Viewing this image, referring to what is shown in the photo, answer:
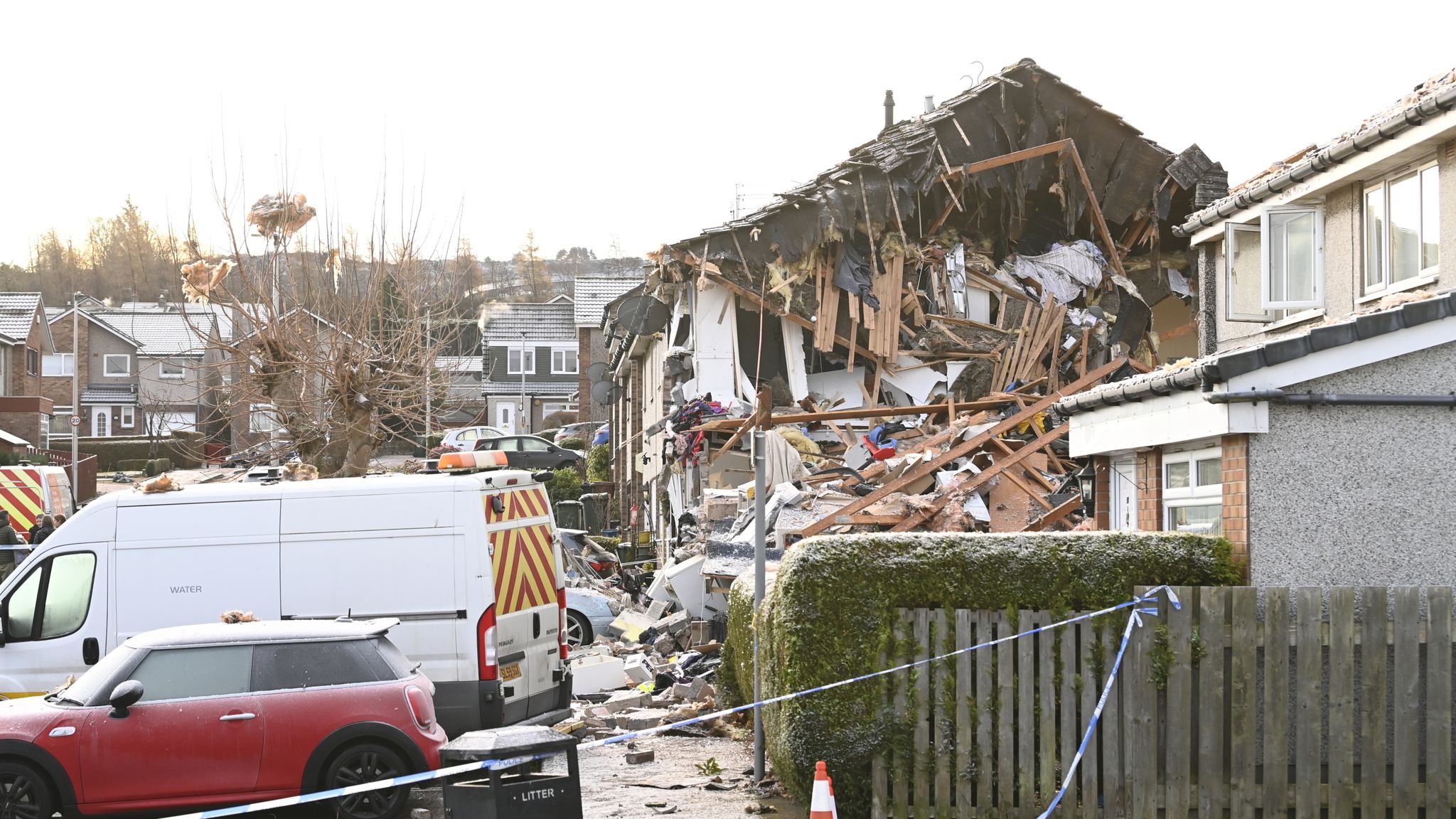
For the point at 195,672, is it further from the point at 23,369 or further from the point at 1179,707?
the point at 23,369

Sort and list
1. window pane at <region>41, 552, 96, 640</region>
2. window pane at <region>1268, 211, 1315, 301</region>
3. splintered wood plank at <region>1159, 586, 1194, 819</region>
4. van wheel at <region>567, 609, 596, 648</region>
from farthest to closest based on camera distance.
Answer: van wheel at <region>567, 609, 596, 648</region> < window pane at <region>1268, 211, 1315, 301</region> < window pane at <region>41, 552, 96, 640</region> < splintered wood plank at <region>1159, 586, 1194, 819</region>

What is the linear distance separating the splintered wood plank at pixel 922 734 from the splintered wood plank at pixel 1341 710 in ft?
7.87

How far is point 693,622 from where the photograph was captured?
60.9 ft

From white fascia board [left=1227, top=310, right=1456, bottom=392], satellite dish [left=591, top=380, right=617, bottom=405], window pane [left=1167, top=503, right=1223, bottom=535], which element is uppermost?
satellite dish [left=591, top=380, right=617, bottom=405]

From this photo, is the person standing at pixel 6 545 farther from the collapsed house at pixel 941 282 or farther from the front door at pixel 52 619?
the collapsed house at pixel 941 282

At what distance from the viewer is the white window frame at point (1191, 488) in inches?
385

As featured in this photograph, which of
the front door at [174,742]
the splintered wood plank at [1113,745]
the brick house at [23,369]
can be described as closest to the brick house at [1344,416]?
the splintered wood plank at [1113,745]

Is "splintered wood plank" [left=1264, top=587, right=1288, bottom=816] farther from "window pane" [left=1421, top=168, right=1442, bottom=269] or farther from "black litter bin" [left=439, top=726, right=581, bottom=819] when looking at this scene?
"window pane" [left=1421, top=168, right=1442, bottom=269]

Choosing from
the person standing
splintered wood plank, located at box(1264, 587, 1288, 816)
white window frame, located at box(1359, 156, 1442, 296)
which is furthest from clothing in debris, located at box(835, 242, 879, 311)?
splintered wood plank, located at box(1264, 587, 1288, 816)

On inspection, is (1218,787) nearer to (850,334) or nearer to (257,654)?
(257,654)

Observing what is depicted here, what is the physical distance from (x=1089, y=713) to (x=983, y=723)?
66cm

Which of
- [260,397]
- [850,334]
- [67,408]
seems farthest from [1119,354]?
[67,408]

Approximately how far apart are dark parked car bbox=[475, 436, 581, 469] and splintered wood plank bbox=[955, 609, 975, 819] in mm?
34036

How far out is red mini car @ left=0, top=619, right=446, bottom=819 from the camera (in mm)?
8672
